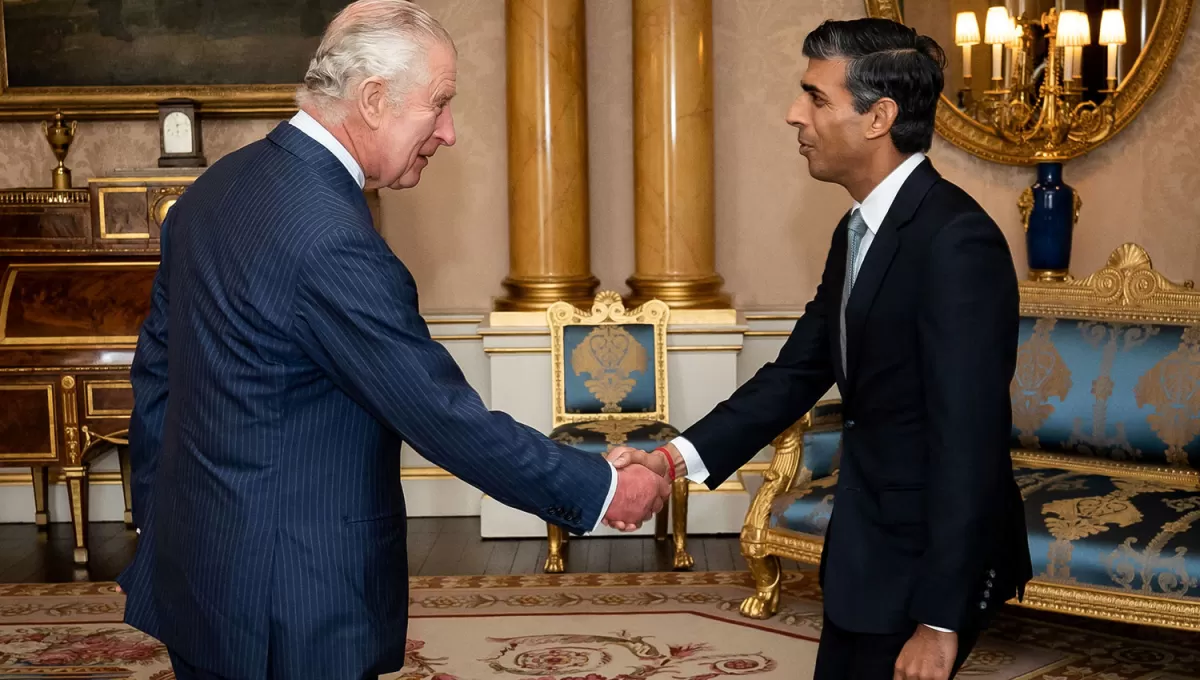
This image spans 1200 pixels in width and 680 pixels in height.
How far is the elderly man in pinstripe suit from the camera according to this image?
183 centimetres

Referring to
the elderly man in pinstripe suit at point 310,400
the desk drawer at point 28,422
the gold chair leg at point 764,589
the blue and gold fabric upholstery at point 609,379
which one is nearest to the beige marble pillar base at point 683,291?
the blue and gold fabric upholstery at point 609,379

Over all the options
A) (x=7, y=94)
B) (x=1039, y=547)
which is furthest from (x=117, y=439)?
(x=1039, y=547)

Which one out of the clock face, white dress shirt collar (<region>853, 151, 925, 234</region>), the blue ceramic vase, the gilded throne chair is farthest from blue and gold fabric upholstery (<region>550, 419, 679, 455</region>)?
white dress shirt collar (<region>853, 151, 925, 234</region>)

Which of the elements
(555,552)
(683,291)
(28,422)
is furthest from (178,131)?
(555,552)

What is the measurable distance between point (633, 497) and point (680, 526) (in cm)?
307

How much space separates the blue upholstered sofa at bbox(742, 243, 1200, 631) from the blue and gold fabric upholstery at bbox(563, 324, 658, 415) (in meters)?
1.13

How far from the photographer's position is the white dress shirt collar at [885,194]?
2119mm

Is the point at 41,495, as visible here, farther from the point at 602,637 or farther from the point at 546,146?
the point at 602,637

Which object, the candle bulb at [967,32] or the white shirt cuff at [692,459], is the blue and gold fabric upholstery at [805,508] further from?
Result: the candle bulb at [967,32]

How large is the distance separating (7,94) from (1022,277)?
4953 mm

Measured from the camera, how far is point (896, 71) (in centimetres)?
209

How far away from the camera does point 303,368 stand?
6.10 ft

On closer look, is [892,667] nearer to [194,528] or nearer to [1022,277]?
[194,528]

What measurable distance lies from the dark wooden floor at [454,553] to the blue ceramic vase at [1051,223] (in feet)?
6.20
